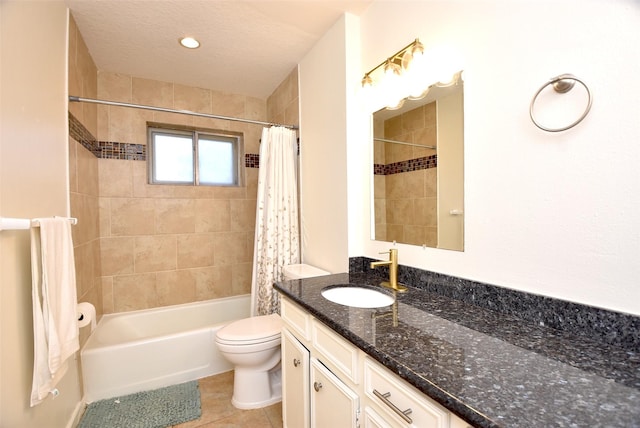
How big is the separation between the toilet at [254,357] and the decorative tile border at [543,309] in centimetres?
91

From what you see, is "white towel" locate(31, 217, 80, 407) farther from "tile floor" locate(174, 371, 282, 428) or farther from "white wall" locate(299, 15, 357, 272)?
"white wall" locate(299, 15, 357, 272)

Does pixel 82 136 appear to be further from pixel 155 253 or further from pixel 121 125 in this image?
pixel 155 253

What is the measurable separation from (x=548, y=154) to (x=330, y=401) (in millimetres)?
1150

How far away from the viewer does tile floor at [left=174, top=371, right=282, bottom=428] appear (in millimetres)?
1702

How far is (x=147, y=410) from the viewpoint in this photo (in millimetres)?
1803

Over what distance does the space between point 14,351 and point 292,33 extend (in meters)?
2.18

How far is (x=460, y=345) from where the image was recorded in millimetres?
792

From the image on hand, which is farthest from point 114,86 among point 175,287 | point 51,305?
point 51,305

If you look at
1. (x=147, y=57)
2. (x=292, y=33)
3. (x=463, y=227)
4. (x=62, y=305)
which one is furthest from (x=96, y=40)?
(x=463, y=227)

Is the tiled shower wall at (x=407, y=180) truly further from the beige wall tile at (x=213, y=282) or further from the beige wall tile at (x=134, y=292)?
the beige wall tile at (x=134, y=292)

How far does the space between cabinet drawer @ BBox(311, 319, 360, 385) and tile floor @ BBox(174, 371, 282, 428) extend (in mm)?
952

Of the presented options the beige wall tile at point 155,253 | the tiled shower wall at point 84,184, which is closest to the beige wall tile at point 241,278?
the beige wall tile at point 155,253

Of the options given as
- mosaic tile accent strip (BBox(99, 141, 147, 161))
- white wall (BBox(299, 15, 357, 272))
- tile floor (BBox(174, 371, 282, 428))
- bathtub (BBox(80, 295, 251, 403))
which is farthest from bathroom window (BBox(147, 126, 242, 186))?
tile floor (BBox(174, 371, 282, 428))

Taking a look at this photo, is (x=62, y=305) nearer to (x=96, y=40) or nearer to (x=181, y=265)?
(x=181, y=265)
